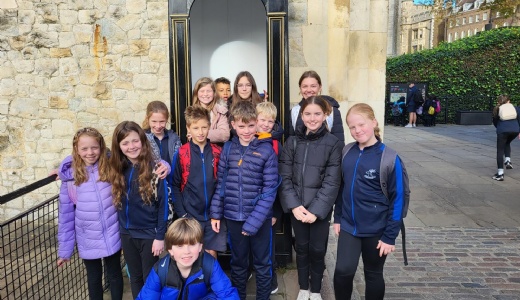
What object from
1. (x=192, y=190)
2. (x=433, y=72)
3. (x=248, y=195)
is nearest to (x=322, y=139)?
(x=248, y=195)

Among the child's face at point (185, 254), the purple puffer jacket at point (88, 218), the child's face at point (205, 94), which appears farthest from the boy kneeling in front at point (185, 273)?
the child's face at point (205, 94)

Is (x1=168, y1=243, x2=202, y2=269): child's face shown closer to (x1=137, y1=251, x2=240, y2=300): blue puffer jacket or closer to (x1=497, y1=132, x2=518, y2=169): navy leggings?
(x1=137, y1=251, x2=240, y2=300): blue puffer jacket

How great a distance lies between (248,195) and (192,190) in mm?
440

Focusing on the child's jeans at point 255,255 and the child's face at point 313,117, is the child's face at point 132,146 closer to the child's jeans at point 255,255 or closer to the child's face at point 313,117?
the child's jeans at point 255,255

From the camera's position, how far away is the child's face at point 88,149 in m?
3.19

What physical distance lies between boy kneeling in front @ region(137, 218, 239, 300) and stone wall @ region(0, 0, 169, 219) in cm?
421

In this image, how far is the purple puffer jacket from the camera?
10.5 ft

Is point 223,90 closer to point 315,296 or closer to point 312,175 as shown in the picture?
point 312,175

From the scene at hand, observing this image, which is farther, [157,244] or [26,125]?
[26,125]

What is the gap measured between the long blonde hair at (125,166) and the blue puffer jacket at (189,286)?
67 cm

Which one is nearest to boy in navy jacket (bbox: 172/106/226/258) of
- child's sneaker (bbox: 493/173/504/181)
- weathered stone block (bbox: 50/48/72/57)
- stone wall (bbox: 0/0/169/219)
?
stone wall (bbox: 0/0/169/219)

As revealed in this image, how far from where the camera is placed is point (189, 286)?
2.67 metres

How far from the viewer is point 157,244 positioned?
3213 millimetres

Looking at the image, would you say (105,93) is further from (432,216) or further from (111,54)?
(432,216)
